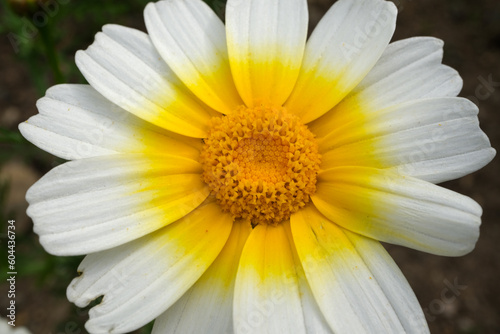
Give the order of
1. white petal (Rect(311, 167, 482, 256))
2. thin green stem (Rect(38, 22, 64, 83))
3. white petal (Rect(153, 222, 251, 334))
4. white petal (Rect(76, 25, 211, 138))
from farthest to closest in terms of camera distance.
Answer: thin green stem (Rect(38, 22, 64, 83)) → white petal (Rect(76, 25, 211, 138)) → white petal (Rect(153, 222, 251, 334)) → white petal (Rect(311, 167, 482, 256))

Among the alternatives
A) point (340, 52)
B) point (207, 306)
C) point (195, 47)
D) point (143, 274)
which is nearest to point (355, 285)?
point (207, 306)

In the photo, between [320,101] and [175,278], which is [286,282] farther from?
[320,101]

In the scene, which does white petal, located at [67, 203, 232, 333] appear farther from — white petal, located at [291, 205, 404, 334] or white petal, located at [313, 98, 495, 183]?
white petal, located at [313, 98, 495, 183]

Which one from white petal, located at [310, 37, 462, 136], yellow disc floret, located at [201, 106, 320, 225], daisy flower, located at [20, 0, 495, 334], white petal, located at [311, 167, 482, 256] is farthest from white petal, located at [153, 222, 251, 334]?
white petal, located at [310, 37, 462, 136]

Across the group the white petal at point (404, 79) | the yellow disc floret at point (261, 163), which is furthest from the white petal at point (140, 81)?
the white petal at point (404, 79)

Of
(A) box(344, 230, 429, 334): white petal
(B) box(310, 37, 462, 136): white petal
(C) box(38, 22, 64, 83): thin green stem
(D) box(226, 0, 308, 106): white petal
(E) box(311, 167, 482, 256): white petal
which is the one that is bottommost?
(A) box(344, 230, 429, 334): white petal

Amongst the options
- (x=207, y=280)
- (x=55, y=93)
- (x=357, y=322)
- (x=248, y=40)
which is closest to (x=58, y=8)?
(x=55, y=93)
